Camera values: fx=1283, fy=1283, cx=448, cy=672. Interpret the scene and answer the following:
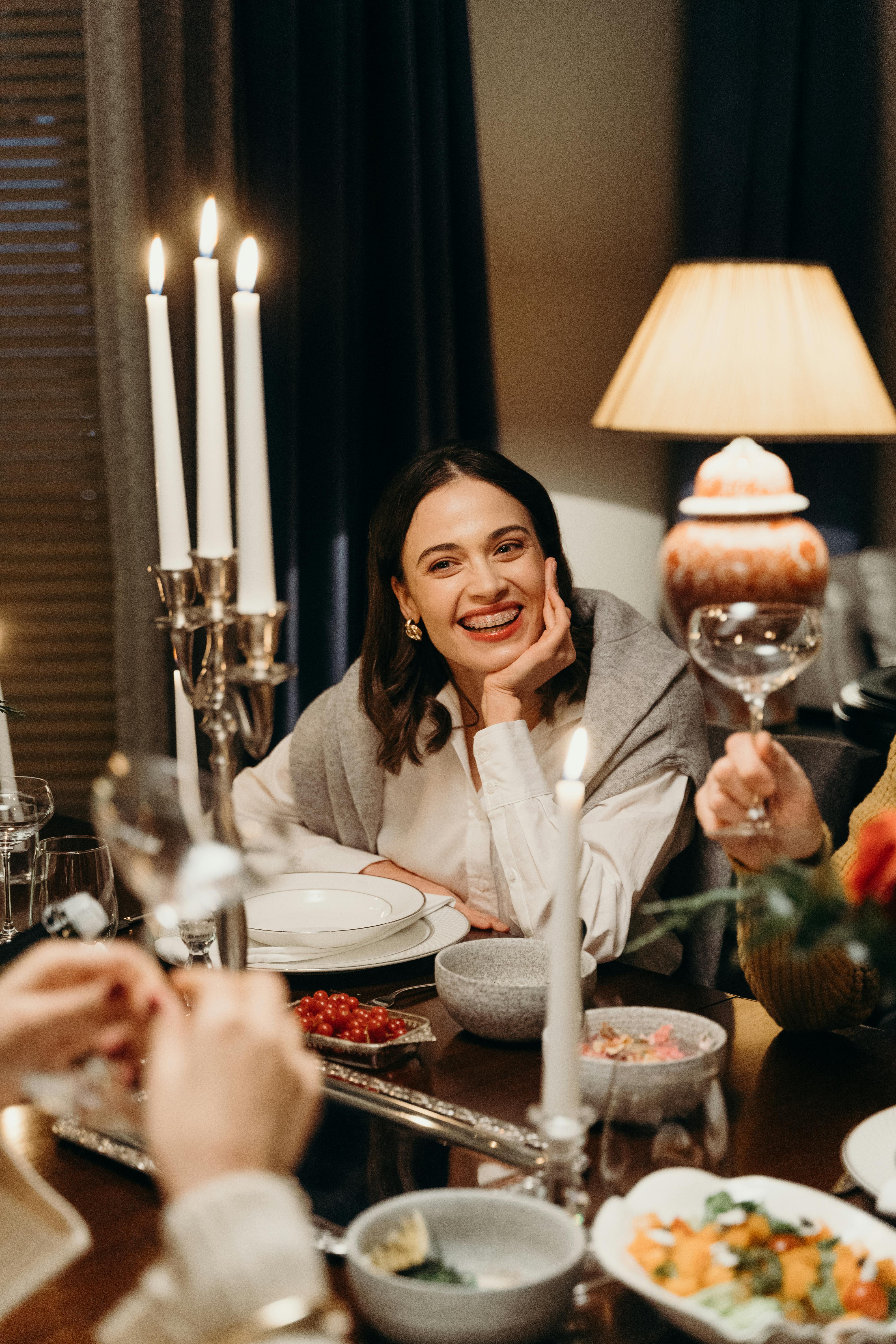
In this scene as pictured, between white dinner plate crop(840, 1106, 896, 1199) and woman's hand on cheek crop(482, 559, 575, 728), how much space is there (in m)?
→ 0.87

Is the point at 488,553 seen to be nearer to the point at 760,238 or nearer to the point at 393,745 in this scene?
the point at 393,745

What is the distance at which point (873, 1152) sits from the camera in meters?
0.91

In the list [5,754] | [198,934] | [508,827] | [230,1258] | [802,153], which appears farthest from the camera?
[802,153]

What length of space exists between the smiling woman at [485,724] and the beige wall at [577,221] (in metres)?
1.34

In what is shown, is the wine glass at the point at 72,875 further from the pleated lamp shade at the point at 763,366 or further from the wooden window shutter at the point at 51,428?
the wooden window shutter at the point at 51,428

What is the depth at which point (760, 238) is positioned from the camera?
10.7ft

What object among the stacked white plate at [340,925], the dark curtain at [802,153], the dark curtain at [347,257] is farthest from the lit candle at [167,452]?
the dark curtain at [802,153]

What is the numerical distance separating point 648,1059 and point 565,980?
299 millimetres

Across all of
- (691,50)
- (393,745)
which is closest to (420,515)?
(393,745)

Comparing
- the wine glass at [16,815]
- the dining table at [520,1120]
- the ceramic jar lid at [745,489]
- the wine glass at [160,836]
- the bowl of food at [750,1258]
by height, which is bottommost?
the dining table at [520,1120]

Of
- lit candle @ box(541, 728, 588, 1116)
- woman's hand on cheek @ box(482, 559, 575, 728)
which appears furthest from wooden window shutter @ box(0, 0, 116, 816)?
lit candle @ box(541, 728, 588, 1116)

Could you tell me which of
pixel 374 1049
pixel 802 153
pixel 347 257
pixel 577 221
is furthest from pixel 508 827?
pixel 802 153

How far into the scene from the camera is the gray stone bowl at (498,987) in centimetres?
113

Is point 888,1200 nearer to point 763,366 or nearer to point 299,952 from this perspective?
point 299,952
